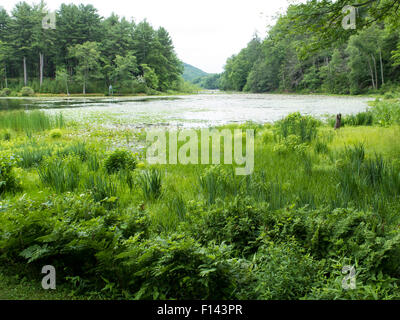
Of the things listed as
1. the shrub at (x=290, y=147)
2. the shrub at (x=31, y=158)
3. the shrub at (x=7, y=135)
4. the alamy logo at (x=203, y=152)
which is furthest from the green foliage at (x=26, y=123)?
Result: the shrub at (x=290, y=147)

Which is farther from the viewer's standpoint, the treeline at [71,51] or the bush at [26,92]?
the treeline at [71,51]

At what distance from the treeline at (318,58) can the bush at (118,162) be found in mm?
4174

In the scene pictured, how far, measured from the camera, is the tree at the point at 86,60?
44594mm

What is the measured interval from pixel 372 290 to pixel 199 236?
151 centimetres

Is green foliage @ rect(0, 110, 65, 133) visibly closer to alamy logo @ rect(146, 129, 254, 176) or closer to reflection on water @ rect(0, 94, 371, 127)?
reflection on water @ rect(0, 94, 371, 127)

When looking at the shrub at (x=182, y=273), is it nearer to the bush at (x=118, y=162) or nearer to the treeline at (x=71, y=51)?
the bush at (x=118, y=162)

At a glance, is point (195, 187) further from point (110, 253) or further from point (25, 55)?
point (25, 55)

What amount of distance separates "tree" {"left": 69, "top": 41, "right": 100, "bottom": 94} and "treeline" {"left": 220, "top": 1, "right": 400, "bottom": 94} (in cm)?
2629

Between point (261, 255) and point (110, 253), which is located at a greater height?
point (110, 253)

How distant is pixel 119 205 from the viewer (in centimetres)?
372

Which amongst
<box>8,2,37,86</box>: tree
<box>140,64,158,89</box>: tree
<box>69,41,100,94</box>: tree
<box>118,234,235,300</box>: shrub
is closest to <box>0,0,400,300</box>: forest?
<box>118,234,235,300</box>: shrub

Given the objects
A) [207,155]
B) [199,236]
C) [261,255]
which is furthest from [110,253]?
[207,155]

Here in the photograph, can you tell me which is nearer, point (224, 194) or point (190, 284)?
point (190, 284)

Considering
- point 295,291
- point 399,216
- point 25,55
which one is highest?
point 25,55
